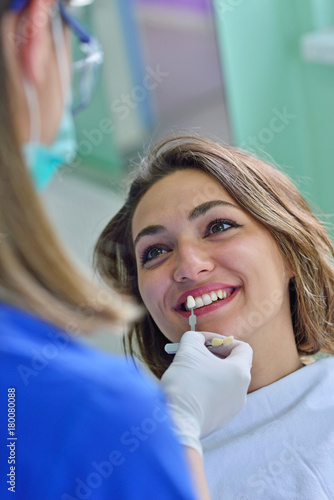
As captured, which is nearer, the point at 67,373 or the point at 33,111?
the point at 67,373

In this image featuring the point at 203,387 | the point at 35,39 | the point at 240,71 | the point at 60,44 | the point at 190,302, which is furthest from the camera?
the point at 240,71

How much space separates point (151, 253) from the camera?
1.45 m

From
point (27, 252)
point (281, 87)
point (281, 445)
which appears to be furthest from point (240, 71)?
point (27, 252)

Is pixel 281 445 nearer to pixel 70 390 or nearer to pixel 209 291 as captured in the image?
pixel 209 291

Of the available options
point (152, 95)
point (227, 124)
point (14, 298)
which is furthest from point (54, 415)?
point (152, 95)

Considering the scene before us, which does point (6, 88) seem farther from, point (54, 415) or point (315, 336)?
point (315, 336)

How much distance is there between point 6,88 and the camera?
1094 millimetres

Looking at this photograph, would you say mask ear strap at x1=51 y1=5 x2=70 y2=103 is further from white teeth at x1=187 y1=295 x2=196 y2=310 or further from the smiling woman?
white teeth at x1=187 y1=295 x2=196 y2=310

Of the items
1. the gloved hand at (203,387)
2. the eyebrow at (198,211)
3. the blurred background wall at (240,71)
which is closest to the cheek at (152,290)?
the eyebrow at (198,211)

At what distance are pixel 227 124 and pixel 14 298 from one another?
7.06 feet

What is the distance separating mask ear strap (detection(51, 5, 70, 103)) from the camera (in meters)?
1.87

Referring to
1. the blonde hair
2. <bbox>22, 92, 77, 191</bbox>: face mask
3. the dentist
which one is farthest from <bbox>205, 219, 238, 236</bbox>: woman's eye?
<bbox>22, 92, 77, 191</bbox>: face mask

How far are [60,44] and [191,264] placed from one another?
3.20 ft

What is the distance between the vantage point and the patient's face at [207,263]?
1319mm
